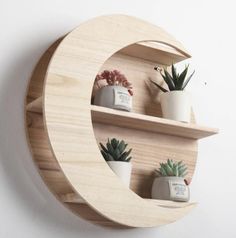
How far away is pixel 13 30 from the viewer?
107cm

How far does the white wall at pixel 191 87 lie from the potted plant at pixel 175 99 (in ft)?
0.49

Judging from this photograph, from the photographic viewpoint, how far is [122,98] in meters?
1.04

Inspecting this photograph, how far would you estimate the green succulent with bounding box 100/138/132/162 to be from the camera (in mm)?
1033

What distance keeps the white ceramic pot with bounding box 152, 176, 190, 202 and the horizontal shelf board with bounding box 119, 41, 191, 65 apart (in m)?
0.29

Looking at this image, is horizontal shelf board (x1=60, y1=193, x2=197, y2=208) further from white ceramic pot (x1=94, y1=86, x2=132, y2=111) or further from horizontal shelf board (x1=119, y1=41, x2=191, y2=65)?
horizontal shelf board (x1=119, y1=41, x2=191, y2=65)

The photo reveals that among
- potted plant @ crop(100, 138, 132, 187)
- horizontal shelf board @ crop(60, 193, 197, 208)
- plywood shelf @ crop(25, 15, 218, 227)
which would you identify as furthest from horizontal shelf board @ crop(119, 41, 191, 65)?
horizontal shelf board @ crop(60, 193, 197, 208)

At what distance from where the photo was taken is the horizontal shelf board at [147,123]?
1.02 meters

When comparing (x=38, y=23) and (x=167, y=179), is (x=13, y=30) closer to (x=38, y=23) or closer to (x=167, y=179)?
(x=38, y=23)

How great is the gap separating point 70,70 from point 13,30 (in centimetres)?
A: 17

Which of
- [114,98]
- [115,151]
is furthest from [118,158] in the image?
[114,98]

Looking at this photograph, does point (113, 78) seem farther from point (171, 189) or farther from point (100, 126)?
point (171, 189)

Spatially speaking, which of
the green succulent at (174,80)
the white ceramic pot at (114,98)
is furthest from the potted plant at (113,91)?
the green succulent at (174,80)

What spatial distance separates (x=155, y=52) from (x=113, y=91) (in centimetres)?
18

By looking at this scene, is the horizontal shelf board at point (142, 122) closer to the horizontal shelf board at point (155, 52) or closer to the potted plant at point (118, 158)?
the potted plant at point (118, 158)
